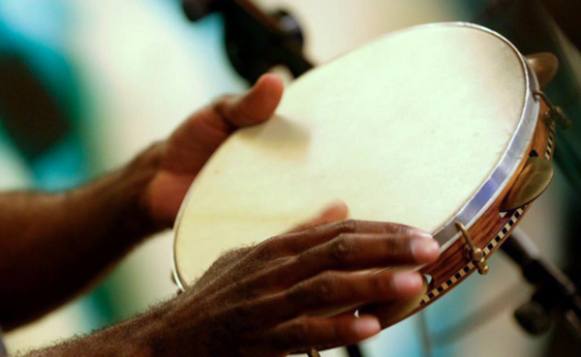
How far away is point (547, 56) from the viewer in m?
0.75

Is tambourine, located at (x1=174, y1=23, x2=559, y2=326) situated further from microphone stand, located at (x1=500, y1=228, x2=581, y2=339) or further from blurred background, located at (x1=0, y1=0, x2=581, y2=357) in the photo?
blurred background, located at (x1=0, y1=0, x2=581, y2=357)

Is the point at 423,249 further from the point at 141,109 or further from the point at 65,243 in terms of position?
the point at 141,109

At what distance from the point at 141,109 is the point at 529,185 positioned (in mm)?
950

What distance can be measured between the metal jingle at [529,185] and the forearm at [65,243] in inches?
22.8

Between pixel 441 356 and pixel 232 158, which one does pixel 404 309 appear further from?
pixel 441 356

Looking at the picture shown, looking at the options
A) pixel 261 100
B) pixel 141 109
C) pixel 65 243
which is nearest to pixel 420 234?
pixel 261 100

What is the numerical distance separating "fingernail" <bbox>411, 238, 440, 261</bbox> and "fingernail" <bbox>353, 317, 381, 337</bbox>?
0.05 m

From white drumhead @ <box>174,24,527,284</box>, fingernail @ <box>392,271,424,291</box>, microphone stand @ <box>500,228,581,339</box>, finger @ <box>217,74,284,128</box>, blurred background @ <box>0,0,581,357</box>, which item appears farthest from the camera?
blurred background @ <box>0,0,581,357</box>

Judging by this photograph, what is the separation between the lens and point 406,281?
0.53m

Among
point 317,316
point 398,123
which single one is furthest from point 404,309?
point 398,123

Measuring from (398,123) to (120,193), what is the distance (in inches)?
18.8

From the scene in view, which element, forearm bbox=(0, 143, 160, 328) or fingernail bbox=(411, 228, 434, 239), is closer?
fingernail bbox=(411, 228, 434, 239)

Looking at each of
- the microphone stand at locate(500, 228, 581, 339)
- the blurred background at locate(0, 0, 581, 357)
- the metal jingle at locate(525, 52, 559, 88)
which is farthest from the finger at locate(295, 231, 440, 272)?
the blurred background at locate(0, 0, 581, 357)

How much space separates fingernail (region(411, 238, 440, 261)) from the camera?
0.54 metres
